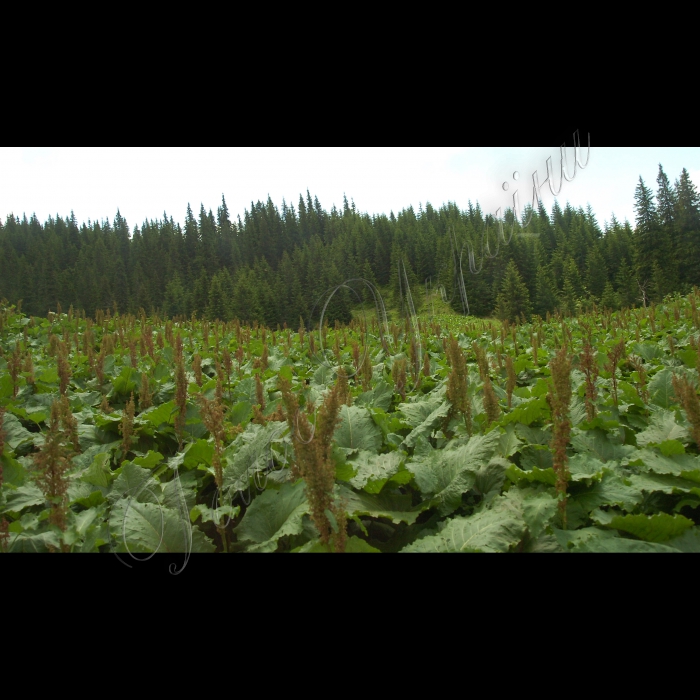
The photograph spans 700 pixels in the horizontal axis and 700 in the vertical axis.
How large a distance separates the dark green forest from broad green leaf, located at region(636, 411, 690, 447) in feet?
5.25

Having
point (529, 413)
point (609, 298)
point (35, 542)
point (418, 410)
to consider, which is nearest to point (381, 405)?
point (418, 410)

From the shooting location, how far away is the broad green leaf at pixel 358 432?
252cm

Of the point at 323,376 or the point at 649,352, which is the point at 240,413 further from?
the point at 649,352

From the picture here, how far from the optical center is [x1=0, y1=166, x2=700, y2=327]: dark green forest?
11.3 ft

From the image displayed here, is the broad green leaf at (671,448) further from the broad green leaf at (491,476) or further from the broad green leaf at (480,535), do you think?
the broad green leaf at (480,535)

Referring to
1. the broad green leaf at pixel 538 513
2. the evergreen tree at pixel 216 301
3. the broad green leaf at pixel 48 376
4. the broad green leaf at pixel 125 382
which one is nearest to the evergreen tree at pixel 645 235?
the broad green leaf at pixel 538 513

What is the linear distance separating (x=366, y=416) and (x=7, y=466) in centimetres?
205

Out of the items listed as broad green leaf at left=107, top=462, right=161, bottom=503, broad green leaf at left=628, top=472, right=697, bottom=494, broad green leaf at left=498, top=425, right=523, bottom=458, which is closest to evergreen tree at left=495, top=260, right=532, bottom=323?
broad green leaf at left=498, top=425, right=523, bottom=458

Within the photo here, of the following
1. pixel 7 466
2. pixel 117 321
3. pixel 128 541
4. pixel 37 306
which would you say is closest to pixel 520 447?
pixel 128 541

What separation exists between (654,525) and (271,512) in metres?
1.52

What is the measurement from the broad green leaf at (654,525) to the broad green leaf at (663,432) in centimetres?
76

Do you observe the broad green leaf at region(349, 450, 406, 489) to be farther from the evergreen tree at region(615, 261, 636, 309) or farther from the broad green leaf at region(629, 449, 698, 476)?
the evergreen tree at region(615, 261, 636, 309)
